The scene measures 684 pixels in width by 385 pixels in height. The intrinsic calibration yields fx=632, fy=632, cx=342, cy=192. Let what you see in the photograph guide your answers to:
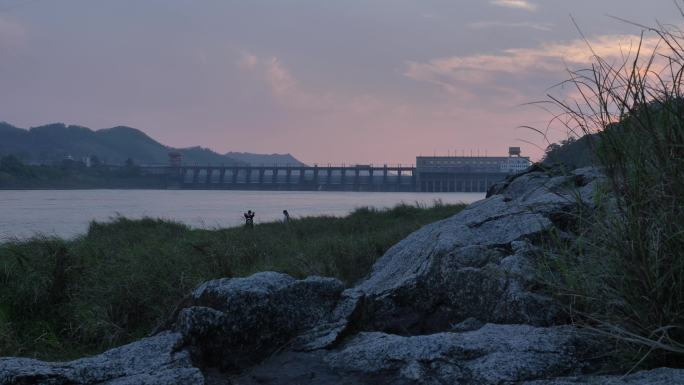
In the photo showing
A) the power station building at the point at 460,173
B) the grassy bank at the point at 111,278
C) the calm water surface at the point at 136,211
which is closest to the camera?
the grassy bank at the point at 111,278

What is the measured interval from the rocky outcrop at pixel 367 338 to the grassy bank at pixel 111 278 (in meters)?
3.95

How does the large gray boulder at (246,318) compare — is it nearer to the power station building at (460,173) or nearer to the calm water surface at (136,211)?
the calm water surface at (136,211)

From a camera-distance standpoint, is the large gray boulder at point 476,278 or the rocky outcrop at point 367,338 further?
the large gray boulder at point 476,278

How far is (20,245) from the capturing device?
1220cm

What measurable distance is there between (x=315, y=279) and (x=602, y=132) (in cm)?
234

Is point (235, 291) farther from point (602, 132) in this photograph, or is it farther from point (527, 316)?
point (602, 132)

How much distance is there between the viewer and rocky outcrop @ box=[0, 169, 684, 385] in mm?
3734

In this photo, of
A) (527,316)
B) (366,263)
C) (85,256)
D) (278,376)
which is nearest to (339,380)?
(278,376)

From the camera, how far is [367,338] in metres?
4.52

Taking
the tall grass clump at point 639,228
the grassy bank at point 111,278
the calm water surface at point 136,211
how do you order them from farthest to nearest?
the calm water surface at point 136,211 → the grassy bank at point 111,278 → the tall grass clump at point 639,228

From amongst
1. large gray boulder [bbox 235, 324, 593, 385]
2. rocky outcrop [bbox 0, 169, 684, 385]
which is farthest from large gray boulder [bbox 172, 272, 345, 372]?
large gray boulder [bbox 235, 324, 593, 385]

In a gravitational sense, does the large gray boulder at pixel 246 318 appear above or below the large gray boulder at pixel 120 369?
above

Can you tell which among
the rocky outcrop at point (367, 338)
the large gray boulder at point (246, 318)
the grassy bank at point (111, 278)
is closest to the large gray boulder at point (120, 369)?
the rocky outcrop at point (367, 338)

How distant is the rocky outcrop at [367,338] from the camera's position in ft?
12.3
